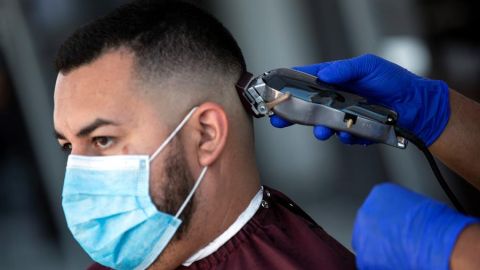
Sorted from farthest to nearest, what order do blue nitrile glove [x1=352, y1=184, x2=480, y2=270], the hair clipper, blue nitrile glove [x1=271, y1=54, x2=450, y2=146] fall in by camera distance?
1. blue nitrile glove [x1=271, y1=54, x2=450, y2=146]
2. the hair clipper
3. blue nitrile glove [x1=352, y1=184, x2=480, y2=270]

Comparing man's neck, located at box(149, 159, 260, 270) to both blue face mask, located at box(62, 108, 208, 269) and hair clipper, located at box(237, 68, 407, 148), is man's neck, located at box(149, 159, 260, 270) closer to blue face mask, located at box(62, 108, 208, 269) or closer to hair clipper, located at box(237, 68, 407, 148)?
blue face mask, located at box(62, 108, 208, 269)

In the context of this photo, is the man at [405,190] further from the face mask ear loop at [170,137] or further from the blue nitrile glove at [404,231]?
the face mask ear loop at [170,137]

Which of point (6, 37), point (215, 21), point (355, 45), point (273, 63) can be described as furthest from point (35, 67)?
point (215, 21)

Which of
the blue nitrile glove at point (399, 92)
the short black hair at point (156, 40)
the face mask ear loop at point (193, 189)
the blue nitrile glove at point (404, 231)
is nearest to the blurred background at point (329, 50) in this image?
the blue nitrile glove at point (399, 92)

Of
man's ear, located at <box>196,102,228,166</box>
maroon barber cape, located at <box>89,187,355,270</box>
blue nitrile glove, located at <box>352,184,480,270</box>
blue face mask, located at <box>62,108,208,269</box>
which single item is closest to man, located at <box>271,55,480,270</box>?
blue nitrile glove, located at <box>352,184,480,270</box>

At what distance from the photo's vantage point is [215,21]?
5.97ft

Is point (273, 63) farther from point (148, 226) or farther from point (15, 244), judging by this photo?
point (148, 226)

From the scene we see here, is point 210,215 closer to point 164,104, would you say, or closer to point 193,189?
point 193,189

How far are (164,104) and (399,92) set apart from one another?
23.5 inches

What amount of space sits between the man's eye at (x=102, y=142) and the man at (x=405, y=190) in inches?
15.5

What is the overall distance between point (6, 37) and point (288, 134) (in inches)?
74.0

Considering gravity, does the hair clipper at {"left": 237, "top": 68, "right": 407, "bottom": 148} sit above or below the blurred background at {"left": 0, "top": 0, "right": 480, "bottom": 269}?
above

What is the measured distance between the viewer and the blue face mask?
1.65 metres

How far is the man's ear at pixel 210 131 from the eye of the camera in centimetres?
167
